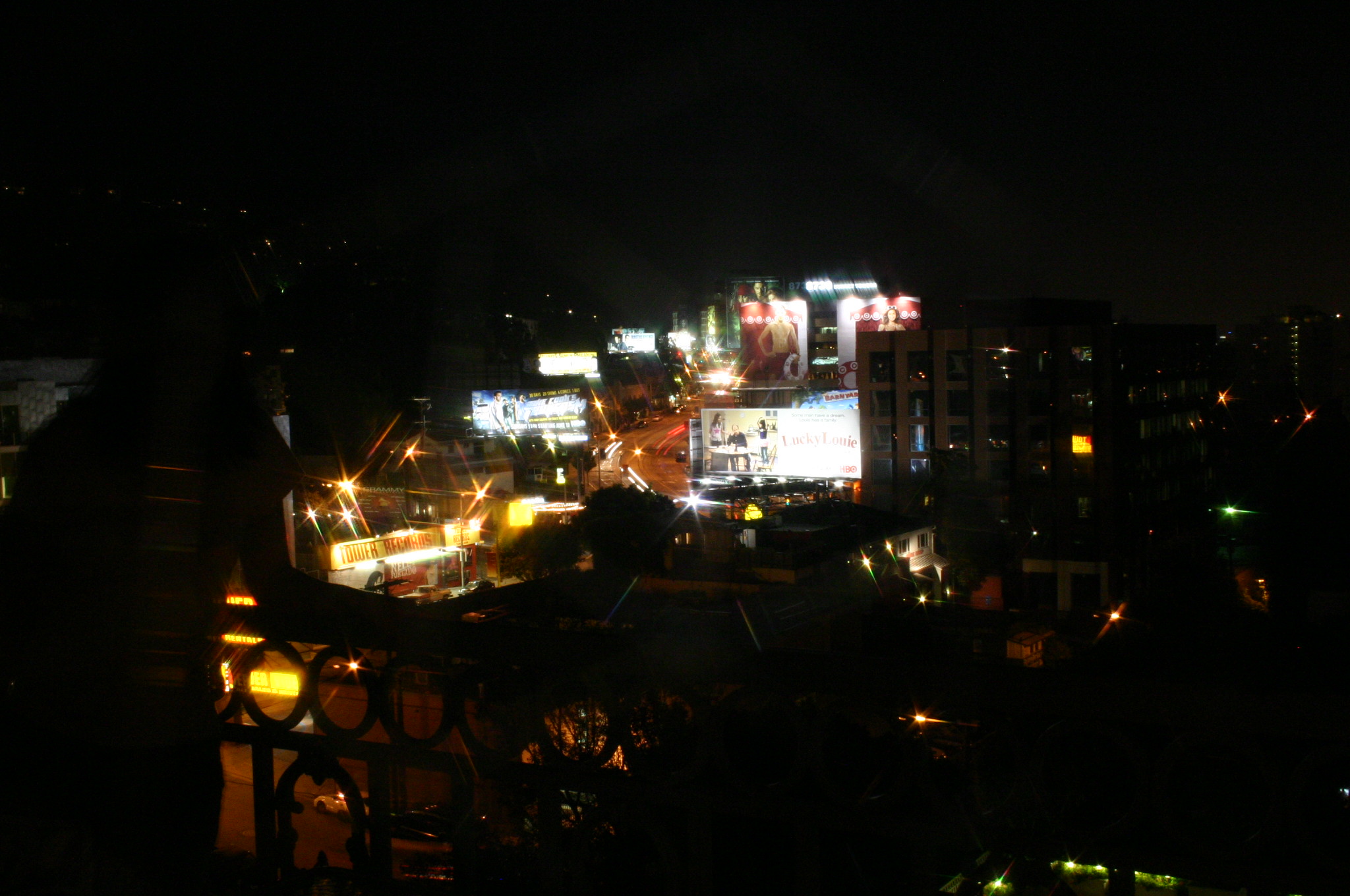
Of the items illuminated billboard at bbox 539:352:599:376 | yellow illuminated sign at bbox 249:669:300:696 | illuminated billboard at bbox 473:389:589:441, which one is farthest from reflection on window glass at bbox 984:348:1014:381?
yellow illuminated sign at bbox 249:669:300:696

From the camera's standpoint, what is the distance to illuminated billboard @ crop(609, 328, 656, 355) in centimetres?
5909

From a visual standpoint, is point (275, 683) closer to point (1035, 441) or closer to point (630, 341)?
point (1035, 441)

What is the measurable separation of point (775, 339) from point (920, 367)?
1157cm

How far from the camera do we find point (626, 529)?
759 inches

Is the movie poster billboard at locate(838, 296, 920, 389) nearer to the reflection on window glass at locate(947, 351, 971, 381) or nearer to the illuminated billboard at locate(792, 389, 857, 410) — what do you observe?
the illuminated billboard at locate(792, 389, 857, 410)

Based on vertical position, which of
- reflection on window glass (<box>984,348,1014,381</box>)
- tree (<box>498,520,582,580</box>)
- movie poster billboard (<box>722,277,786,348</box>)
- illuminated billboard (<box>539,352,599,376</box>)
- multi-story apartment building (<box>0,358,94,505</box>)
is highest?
movie poster billboard (<box>722,277,786,348</box>)

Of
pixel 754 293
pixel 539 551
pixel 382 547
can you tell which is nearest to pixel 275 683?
pixel 382 547

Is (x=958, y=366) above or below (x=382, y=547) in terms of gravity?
above

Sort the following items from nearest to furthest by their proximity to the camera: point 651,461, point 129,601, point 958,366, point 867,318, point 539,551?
point 129,601, point 539,551, point 958,366, point 867,318, point 651,461

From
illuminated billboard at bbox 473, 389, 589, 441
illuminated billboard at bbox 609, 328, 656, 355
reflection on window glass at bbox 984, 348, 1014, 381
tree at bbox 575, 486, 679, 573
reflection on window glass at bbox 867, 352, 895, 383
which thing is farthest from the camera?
illuminated billboard at bbox 609, 328, 656, 355

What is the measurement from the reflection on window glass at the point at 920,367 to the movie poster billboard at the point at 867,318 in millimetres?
6721

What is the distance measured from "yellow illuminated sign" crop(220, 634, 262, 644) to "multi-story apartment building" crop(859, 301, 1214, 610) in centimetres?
2356

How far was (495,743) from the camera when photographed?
61.8 inches

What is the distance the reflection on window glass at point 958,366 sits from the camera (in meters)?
26.0
